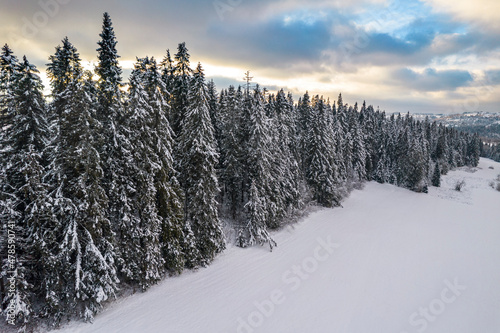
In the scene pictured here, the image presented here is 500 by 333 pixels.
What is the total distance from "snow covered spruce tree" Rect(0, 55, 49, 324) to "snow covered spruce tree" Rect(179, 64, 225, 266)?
31.1 ft

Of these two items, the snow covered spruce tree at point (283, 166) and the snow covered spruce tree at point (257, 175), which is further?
the snow covered spruce tree at point (283, 166)

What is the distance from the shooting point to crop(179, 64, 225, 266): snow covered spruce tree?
20.7 m

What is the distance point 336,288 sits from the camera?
20469 millimetres

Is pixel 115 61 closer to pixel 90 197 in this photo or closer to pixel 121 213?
pixel 90 197

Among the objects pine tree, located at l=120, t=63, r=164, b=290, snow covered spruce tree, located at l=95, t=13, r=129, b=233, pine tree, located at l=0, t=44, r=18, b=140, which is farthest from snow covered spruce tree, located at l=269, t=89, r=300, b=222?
pine tree, located at l=0, t=44, r=18, b=140

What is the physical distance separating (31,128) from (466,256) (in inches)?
1652

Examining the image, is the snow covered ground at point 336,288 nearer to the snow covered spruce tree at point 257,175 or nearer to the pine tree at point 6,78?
the snow covered spruce tree at point 257,175

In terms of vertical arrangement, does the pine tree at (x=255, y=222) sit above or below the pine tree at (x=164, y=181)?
below

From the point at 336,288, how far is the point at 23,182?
22.5 m

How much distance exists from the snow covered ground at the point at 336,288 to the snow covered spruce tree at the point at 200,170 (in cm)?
274

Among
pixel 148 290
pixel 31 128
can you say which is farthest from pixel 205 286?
pixel 31 128

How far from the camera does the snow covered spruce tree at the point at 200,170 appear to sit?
20.7m

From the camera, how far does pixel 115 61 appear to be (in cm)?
1589

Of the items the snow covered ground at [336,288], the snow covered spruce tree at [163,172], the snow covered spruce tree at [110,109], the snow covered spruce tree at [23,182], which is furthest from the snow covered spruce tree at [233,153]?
the snow covered spruce tree at [23,182]
